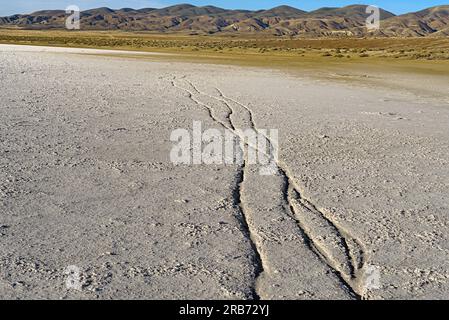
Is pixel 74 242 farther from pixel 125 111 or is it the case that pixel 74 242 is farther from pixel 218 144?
pixel 125 111

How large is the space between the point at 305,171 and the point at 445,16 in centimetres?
20968

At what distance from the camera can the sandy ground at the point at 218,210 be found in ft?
9.75

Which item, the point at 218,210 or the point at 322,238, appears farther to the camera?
the point at 218,210

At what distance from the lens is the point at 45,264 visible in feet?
10.1

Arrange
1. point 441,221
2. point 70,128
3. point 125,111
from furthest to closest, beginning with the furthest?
point 125,111, point 70,128, point 441,221

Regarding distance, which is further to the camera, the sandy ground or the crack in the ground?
the crack in the ground

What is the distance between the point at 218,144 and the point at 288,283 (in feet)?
11.5

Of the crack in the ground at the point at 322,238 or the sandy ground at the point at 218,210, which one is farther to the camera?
the crack in the ground at the point at 322,238

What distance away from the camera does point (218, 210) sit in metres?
4.11

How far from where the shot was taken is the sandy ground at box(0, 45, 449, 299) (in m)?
2.97
